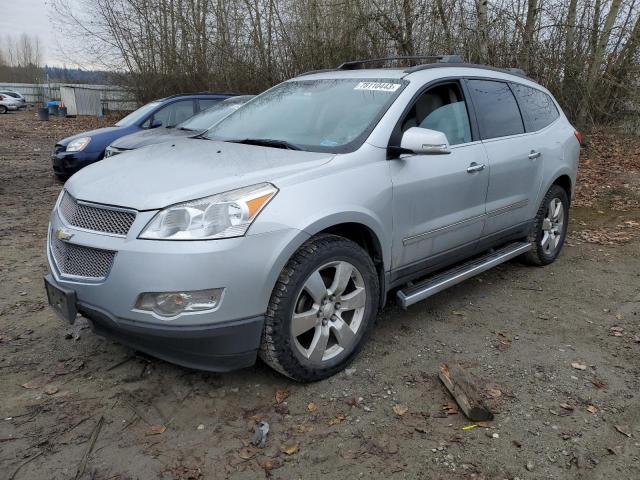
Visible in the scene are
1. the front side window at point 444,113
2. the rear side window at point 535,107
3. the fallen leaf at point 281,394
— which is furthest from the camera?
the rear side window at point 535,107

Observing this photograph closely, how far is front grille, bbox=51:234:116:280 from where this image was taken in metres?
2.63

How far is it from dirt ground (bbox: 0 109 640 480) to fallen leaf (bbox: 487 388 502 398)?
11 mm

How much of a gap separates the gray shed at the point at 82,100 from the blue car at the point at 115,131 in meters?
21.0

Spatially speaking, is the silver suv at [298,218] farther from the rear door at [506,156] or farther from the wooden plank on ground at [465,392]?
the wooden plank on ground at [465,392]

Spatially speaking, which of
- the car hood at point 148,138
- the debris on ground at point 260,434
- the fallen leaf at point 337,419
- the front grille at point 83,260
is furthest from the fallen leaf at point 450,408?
the car hood at point 148,138

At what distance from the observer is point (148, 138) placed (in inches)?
313

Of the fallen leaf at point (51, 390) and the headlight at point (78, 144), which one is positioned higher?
the headlight at point (78, 144)

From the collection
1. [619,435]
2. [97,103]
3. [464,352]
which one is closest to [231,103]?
[464,352]

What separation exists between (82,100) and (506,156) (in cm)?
2945

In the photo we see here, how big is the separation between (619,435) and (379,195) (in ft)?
5.78

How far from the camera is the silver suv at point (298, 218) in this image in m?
2.57

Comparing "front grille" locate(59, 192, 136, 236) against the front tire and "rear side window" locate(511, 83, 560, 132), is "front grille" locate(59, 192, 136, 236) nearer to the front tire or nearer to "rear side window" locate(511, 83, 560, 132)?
the front tire

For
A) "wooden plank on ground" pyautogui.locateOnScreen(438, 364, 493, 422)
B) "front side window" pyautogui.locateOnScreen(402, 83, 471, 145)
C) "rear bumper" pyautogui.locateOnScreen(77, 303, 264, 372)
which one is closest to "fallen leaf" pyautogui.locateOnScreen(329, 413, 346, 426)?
"rear bumper" pyautogui.locateOnScreen(77, 303, 264, 372)

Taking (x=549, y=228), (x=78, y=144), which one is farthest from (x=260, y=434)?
(x=78, y=144)
